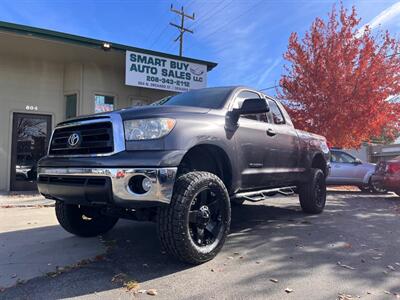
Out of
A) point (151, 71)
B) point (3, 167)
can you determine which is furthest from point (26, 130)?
point (151, 71)

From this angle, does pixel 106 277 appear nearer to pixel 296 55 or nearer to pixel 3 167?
pixel 3 167

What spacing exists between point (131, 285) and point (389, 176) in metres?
9.49

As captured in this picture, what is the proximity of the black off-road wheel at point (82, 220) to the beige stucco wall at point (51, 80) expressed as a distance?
291 inches

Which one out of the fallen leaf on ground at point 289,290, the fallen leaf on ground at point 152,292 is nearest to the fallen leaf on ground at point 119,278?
the fallen leaf on ground at point 152,292

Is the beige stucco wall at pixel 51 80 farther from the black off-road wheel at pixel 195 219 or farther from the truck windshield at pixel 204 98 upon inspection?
the black off-road wheel at pixel 195 219

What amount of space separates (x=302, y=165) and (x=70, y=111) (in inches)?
343

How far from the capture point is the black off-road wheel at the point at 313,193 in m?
7.09

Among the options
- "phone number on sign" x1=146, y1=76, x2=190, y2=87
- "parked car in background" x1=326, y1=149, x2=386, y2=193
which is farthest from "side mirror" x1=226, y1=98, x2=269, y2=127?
"parked car in background" x1=326, y1=149, x2=386, y2=193

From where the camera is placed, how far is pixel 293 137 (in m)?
6.43

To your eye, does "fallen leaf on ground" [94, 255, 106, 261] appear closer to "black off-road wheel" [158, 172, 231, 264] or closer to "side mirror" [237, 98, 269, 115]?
"black off-road wheel" [158, 172, 231, 264]

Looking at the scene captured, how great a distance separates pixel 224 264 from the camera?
4199 mm

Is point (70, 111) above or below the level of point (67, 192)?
above

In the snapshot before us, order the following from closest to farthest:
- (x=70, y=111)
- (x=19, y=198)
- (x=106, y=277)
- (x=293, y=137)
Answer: (x=106, y=277)
(x=293, y=137)
(x=19, y=198)
(x=70, y=111)

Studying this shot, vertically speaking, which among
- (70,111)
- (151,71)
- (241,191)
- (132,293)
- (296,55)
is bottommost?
(132,293)
